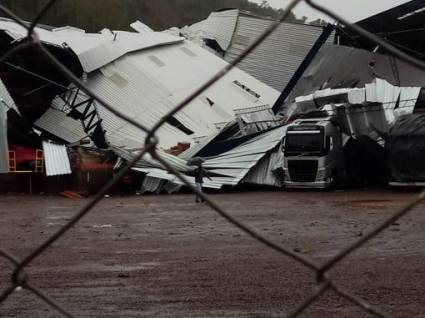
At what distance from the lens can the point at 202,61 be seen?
34156mm

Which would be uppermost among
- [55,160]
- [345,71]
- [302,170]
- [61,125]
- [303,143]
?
[345,71]

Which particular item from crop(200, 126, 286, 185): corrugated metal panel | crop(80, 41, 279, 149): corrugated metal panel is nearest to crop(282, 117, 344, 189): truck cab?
crop(200, 126, 286, 185): corrugated metal panel

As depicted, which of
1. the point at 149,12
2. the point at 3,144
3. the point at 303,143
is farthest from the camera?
the point at 149,12

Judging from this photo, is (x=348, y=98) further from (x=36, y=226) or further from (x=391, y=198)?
(x=36, y=226)

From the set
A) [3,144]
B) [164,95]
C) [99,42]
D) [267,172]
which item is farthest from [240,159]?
[99,42]

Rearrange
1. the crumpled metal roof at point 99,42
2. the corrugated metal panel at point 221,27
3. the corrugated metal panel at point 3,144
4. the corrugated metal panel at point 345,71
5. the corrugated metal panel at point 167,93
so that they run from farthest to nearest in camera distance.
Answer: the corrugated metal panel at point 221,27, the corrugated metal panel at point 345,71, the crumpled metal roof at point 99,42, the corrugated metal panel at point 167,93, the corrugated metal panel at point 3,144

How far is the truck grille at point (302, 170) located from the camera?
25.6 meters

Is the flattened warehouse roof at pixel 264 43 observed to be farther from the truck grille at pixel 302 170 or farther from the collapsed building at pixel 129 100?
the truck grille at pixel 302 170

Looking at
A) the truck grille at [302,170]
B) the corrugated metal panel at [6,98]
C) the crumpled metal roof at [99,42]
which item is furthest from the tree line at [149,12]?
the truck grille at [302,170]

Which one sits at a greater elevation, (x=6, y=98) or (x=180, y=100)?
(x=180, y=100)

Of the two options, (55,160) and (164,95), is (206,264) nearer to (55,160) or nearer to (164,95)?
(55,160)

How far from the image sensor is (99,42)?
1276 inches

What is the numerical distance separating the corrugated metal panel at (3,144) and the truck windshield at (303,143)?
9920 mm

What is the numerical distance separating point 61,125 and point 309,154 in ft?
34.7
